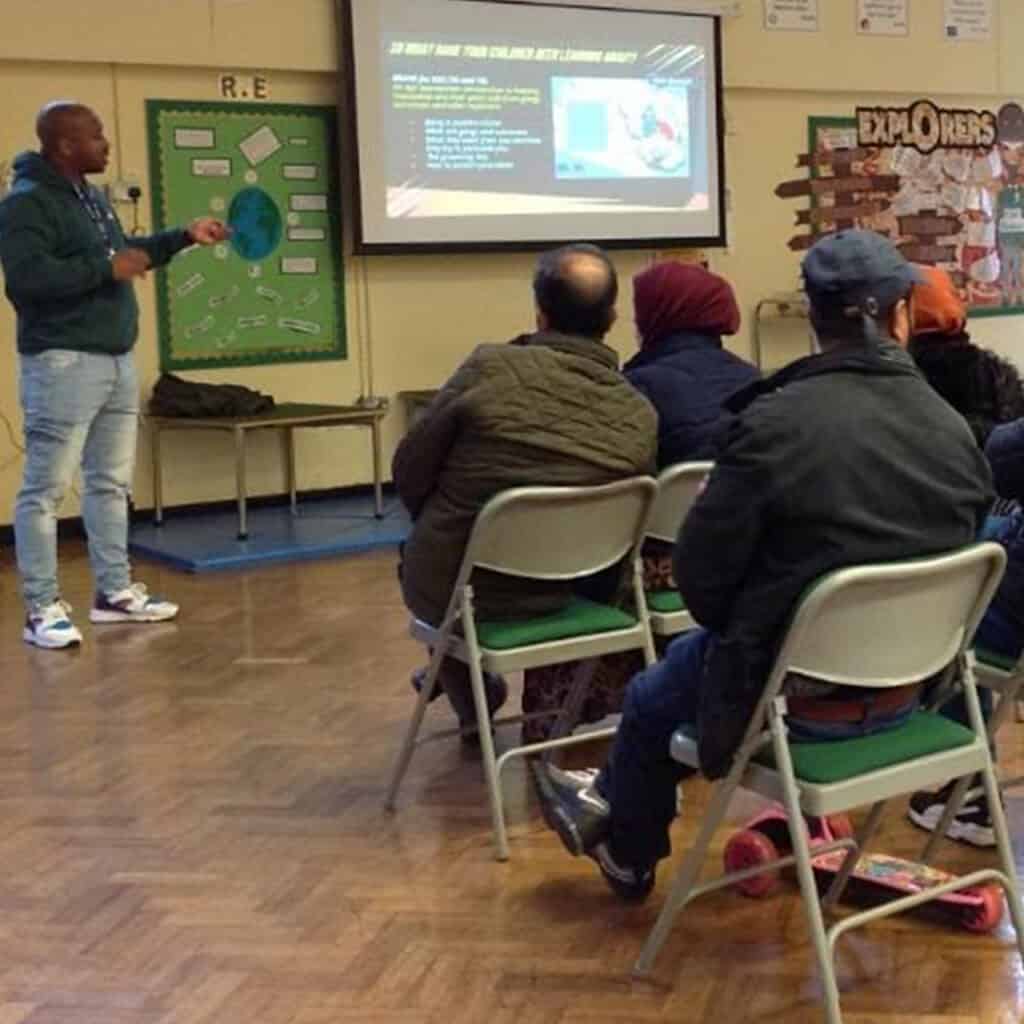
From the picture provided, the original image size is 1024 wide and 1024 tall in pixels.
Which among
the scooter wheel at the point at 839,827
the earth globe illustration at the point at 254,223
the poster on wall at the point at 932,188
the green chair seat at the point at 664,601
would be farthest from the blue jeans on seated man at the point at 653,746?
the poster on wall at the point at 932,188

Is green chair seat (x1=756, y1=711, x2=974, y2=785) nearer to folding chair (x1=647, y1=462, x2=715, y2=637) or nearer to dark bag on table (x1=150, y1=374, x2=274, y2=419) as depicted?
folding chair (x1=647, y1=462, x2=715, y2=637)

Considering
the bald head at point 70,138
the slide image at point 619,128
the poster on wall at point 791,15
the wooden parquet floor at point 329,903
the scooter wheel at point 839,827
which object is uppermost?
the poster on wall at point 791,15

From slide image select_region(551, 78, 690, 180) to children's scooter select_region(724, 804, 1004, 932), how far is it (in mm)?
5479

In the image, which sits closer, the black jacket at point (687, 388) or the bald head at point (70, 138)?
the black jacket at point (687, 388)

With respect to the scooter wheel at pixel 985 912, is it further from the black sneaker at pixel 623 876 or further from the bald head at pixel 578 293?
the bald head at pixel 578 293

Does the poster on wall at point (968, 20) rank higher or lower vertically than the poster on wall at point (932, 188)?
higher

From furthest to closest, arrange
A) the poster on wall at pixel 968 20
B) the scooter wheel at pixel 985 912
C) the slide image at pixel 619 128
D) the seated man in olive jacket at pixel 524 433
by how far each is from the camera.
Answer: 1. the poster on wall at pixel 968 20
2. the slide image at pixel 619 128
3. the seated man in olive jacket at pixel 524 433
4. the scooter wheel at pixel 985 912

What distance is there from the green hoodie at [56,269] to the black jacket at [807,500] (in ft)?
9.30

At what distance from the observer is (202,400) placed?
6680 mm


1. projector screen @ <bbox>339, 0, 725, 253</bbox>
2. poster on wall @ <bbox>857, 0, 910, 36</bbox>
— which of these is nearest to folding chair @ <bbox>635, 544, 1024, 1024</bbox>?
projector screen @ <bbox>339, 0, 725, 253</bbox>

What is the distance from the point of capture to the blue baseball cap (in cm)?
232

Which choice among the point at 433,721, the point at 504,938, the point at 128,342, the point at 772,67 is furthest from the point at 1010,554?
the point at 772,67

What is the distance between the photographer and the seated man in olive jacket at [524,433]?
3.06 m

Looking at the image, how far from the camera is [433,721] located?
154 inches
